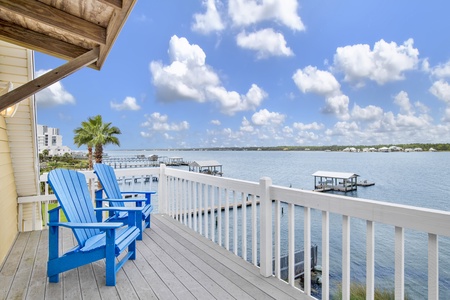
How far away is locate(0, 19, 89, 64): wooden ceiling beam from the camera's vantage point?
2.84 meters

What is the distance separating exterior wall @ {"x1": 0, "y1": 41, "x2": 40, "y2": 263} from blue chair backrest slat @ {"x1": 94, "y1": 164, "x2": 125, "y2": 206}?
1.12 m

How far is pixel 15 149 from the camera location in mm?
4086

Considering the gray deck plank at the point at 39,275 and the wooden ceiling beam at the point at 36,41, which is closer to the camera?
the gray deck plank at the point at 39,275

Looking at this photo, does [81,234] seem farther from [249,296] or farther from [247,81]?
[247,81]

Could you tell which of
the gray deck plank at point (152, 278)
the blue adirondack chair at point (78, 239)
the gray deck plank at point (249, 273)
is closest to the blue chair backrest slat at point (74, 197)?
the blue adirondack chair at point (78, 239)

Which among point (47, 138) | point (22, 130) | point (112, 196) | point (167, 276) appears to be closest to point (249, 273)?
point (167, 276)

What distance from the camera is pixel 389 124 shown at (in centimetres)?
4566

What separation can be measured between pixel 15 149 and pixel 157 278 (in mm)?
3170

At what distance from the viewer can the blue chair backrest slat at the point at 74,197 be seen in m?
2.42

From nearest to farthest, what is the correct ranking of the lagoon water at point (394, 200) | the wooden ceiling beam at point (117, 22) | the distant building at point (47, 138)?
the wooden ceiling beam at point (117, 22)
the distant building at point (47, 138)
the lagoon water at point (394, 200)

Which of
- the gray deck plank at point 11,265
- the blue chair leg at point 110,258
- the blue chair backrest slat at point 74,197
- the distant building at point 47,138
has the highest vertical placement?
the distant building at point 47,138

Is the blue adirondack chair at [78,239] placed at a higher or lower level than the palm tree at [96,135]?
lower

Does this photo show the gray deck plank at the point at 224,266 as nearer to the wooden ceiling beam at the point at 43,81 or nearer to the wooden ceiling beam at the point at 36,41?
the wooden ceiling beam at the point at 43,81

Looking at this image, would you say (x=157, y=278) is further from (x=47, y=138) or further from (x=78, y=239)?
(x=47, y=138)
